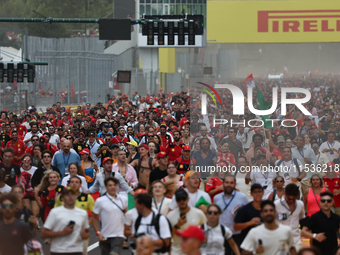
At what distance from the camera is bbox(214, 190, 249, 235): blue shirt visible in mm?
8656

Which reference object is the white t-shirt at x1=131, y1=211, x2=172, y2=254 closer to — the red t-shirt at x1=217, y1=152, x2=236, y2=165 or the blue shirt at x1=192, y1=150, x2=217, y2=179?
the blue shirt at x1=192, y1=150, x2=217, y2=179

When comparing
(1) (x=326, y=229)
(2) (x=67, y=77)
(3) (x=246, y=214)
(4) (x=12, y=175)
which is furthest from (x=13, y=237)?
(2) (x=67, y=77)

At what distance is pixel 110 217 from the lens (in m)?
8.52

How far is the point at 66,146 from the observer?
504 inches

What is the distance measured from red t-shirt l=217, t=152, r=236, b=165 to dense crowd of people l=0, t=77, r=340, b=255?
0.06ft

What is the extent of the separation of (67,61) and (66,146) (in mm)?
31786

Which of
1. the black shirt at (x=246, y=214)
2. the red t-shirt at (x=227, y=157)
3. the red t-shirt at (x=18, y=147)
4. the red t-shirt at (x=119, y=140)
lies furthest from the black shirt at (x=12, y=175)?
the red t-shirt at (x=119, y=140)

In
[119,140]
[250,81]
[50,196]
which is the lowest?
[50,196]

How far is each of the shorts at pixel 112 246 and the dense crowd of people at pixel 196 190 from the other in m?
0.01

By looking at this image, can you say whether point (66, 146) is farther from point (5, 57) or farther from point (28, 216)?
point (5, 57)

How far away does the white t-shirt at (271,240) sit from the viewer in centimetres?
721

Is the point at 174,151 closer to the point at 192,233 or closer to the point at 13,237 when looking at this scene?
the point at 13,237

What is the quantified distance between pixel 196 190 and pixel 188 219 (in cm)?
100

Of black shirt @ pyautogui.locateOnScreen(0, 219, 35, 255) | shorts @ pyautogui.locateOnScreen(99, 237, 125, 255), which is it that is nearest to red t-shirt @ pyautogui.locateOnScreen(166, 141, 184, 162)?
shorts @ pyautogui.locateOnScreen(99, 237, 125, 255)
